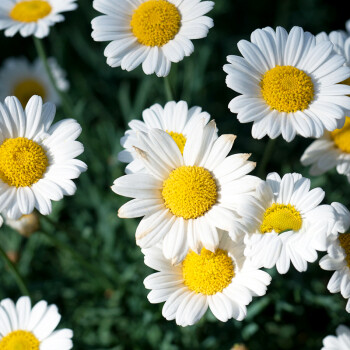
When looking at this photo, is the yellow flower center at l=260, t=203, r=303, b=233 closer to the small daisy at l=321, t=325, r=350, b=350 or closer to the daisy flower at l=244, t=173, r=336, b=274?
the daisy flower at l=244, t=173, r=336, b=274

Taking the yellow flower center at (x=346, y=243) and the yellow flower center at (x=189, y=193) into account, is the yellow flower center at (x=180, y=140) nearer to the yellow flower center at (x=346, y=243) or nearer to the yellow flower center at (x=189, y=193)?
the yellow flower center at (x=189, y=193)

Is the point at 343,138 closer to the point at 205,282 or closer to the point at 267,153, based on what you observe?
the point at 267,153

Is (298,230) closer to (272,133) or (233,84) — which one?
(272,133)

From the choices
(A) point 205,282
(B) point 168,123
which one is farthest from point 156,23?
(A) point 205,282

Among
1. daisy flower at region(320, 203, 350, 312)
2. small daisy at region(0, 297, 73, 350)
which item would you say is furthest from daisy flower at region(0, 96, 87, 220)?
daisy flower at region(320, 203, 350, 312)

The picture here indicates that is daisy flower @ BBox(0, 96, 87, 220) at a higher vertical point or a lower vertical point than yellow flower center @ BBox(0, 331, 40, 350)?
higher
